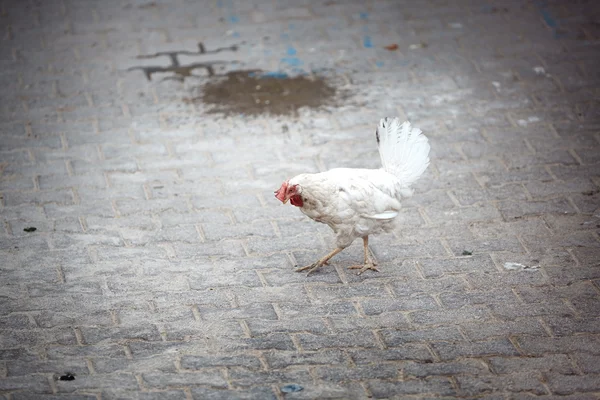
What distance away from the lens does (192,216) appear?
743 cm

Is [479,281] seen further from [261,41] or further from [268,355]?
[261,41]

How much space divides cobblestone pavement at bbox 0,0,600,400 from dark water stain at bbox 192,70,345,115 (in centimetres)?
18

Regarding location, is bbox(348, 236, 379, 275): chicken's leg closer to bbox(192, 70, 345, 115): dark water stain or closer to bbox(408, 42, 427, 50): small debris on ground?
bbox(192, 70, 345, 115): dark water stain

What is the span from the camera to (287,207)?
299 inches

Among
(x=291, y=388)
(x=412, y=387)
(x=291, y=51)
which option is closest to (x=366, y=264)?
(x=412, y=387)

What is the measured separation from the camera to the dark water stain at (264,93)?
9.15m

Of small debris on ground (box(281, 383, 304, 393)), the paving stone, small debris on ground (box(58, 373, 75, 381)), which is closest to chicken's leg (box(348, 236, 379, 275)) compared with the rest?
the paving stone

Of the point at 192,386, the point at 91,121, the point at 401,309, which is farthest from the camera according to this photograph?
the point at 91,121

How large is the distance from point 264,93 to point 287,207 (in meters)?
2.26

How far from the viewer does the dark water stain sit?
915 cm

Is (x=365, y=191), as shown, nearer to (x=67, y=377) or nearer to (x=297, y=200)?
(x=297, y=200)

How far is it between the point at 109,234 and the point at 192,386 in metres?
2.16

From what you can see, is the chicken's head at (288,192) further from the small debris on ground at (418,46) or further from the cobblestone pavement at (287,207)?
the small debris on ground at (418,46)

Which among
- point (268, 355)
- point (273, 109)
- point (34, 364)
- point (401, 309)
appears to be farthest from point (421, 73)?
point (34, 364)
